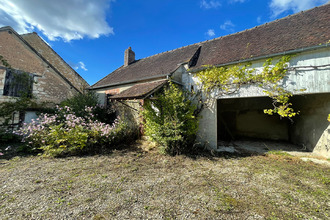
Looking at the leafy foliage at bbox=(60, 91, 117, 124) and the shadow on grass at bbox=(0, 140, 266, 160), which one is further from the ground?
the leafy foliage at bbox=(60, 91, 117, 124)

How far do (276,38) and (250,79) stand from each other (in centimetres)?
267

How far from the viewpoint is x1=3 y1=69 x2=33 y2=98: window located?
7.37 metres

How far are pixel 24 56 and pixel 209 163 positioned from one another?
12.6m

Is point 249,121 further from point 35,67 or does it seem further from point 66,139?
point 35,67

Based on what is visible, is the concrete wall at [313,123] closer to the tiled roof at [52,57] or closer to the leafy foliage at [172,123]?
the leafy foliage at [172,123]

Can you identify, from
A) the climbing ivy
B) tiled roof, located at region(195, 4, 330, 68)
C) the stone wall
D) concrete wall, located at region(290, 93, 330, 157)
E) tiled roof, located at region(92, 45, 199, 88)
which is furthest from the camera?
the stone wall

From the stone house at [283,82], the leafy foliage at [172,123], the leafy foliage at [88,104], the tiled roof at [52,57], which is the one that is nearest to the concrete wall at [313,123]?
the stone house at [283,82]

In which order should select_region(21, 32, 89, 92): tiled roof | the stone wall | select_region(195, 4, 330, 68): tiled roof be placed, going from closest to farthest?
select_region(195, 4, 330, 68): tiled roof < the stone wall < select_region(21, 32, 89, 92): tiled roof

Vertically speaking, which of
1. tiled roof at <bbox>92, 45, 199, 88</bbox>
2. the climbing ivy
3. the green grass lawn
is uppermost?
tiled roof at <bbox>92, 45, 199, 88</bbox>

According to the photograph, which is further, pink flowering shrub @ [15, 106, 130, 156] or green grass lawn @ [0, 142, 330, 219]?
pink flowering shrub @ [15, 106, 130, 156]

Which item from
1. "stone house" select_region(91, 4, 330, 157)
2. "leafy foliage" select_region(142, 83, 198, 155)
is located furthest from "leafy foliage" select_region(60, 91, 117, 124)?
"leafy foliage" select_region(142, 83, 198, 155)

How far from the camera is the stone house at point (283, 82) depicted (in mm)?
4289

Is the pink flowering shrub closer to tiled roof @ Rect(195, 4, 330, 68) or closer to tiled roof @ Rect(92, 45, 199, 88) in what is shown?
tiled roof @ Rect(92, 45, 199, 88)

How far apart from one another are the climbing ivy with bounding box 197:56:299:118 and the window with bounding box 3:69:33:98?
Result: 33.9 feet
